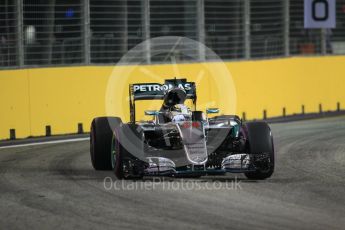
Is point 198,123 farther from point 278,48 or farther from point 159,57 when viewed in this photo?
point 278,48

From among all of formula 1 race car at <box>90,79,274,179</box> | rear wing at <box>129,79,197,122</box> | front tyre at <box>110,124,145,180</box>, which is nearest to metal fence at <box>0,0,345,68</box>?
rear wing at <box>129,79,197,122</box>

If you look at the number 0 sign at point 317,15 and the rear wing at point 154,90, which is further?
the number 0 sign at point 317,15

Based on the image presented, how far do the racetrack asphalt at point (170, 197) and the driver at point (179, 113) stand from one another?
1004mm

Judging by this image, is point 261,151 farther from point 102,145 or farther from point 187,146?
point 102,145

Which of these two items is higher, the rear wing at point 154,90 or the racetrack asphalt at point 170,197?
the rear wing at point 154,90

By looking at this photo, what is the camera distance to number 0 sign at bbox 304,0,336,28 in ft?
96.6

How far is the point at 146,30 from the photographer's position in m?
25.3

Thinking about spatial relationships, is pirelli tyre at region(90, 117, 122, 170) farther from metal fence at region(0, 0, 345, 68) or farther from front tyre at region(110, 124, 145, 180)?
metal fence at region(0, 0, 345, 68)

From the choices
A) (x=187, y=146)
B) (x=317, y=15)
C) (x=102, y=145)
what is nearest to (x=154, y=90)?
(x=102, y=145)

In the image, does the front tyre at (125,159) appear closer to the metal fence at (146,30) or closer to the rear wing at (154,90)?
the rear wing at (154,90)

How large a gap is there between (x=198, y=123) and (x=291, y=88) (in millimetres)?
13761

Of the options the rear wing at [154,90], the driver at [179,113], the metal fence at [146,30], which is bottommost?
the driver at [179,113]

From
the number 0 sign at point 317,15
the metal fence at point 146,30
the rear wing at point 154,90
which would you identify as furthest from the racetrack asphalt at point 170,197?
the number 0 sign at point 317,15

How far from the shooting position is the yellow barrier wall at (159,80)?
22.8 metres
